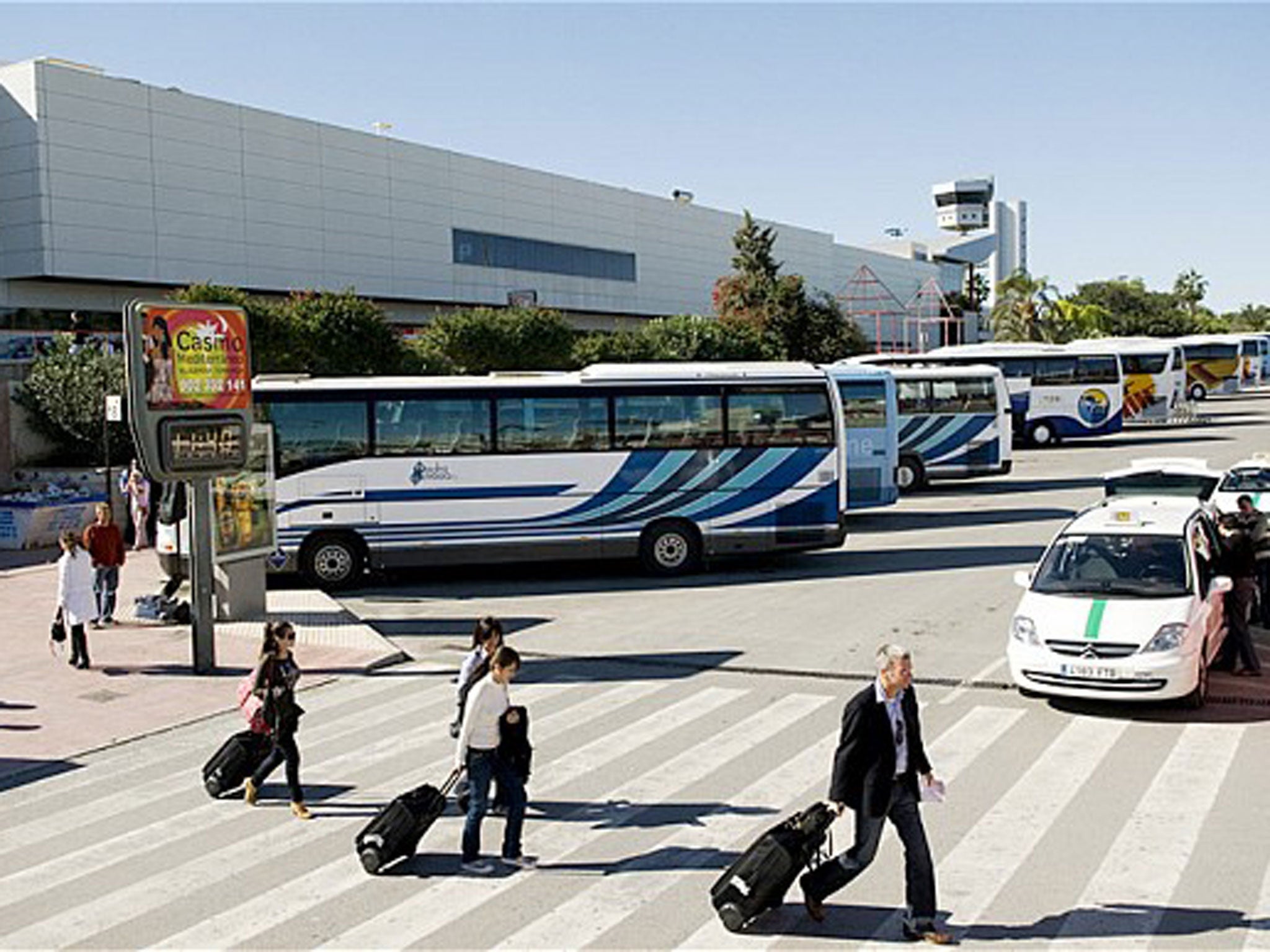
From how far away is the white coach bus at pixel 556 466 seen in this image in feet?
70.4

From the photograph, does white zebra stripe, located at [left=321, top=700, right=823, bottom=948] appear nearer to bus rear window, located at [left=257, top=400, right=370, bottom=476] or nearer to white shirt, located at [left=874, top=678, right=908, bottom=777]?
white shirt, located at [left=874, top=678, right=908, bottom=777]

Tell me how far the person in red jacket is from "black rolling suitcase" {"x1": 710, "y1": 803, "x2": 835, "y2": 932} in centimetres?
1202

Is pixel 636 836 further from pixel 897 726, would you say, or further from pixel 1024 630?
pixel 1024 630

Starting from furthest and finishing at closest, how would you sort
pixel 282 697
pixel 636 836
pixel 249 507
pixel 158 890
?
pixel 249 507 → pixel 282 697 → pixel 636 836 → pixel 158 890

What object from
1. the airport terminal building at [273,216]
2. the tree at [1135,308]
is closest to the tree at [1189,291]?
the tree at [1135,308]

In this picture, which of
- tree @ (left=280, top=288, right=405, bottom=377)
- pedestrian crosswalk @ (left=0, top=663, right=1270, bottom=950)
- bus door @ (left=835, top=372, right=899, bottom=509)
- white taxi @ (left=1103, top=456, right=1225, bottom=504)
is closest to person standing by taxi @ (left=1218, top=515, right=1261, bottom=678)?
pedestrian crosswalk @ (left=0, top=663, right=1270, bottom=950)

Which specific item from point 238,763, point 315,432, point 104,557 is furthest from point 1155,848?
point 315,432

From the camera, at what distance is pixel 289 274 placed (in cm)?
5547

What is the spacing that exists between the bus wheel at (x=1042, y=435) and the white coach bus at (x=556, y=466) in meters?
27.7

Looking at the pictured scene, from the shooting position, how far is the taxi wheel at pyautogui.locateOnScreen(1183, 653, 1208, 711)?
40.0 feet

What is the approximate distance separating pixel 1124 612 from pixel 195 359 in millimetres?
10846

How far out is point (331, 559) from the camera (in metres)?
21.7

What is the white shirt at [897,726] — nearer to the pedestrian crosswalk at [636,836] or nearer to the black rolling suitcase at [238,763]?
the pedestrian crosswalk at [636,836]

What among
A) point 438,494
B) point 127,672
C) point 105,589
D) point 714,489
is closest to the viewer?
point 127,672
